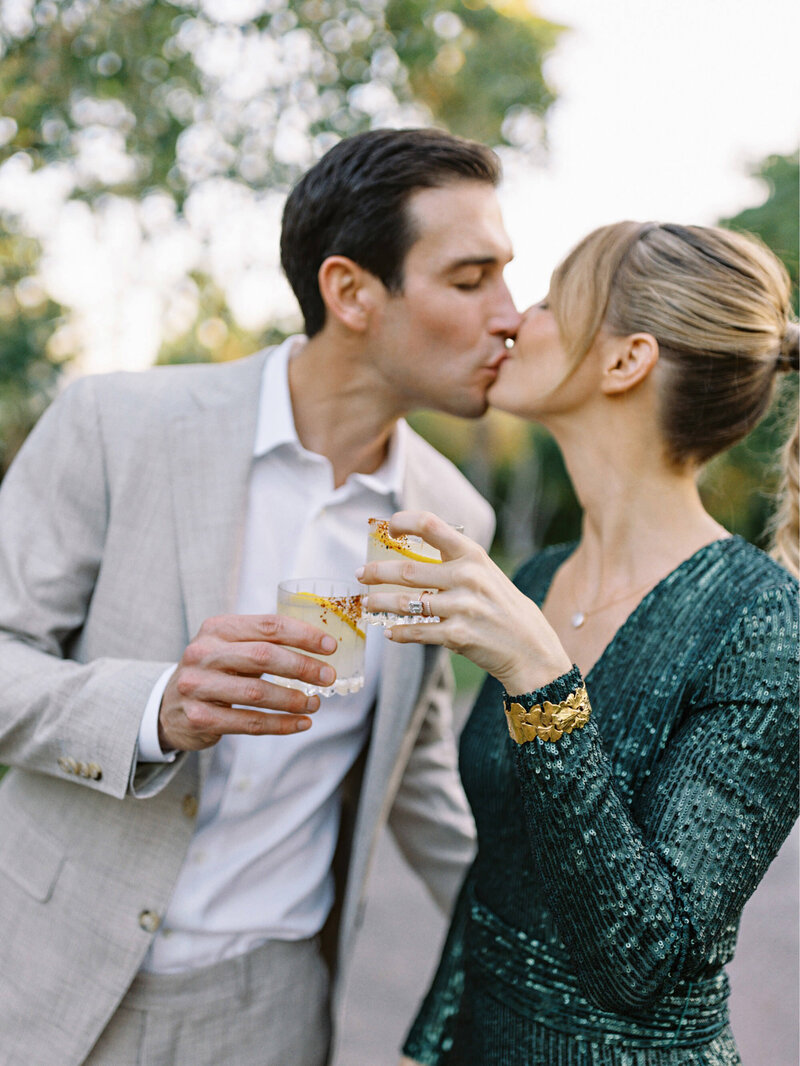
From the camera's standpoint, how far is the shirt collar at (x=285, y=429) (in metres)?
2.69

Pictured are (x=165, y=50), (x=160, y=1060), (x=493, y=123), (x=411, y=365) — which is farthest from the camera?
(x=493, y=123)

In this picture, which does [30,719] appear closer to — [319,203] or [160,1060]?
[160,1060]

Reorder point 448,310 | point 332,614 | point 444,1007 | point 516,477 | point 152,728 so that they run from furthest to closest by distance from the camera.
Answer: point 516,477
point 448,310
point 444,1007
point 152,728
point 332,614

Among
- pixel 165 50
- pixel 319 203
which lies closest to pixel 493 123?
pixel 165 50

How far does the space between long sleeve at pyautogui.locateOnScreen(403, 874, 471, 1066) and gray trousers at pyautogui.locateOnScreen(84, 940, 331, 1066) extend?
14.0 inches

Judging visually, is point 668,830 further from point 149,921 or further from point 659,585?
point 149,921

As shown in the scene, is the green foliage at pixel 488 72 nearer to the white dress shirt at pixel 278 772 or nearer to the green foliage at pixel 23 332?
the green foliage at pixel 23 332

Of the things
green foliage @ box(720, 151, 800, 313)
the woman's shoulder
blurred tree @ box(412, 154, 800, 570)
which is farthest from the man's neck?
blurred tree @ box(412, 154, 800, 570)

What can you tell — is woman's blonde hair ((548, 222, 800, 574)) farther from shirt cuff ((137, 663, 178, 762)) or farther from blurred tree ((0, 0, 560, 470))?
blurred tree ((0, 0, 560, 470))

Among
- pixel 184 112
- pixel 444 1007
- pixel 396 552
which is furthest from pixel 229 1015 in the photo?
pixel 184 112

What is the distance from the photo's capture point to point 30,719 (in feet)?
7.28

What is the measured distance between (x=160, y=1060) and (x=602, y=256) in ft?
7.89

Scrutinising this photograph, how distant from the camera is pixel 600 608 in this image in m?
2.40

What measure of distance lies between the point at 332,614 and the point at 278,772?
0.77 m
